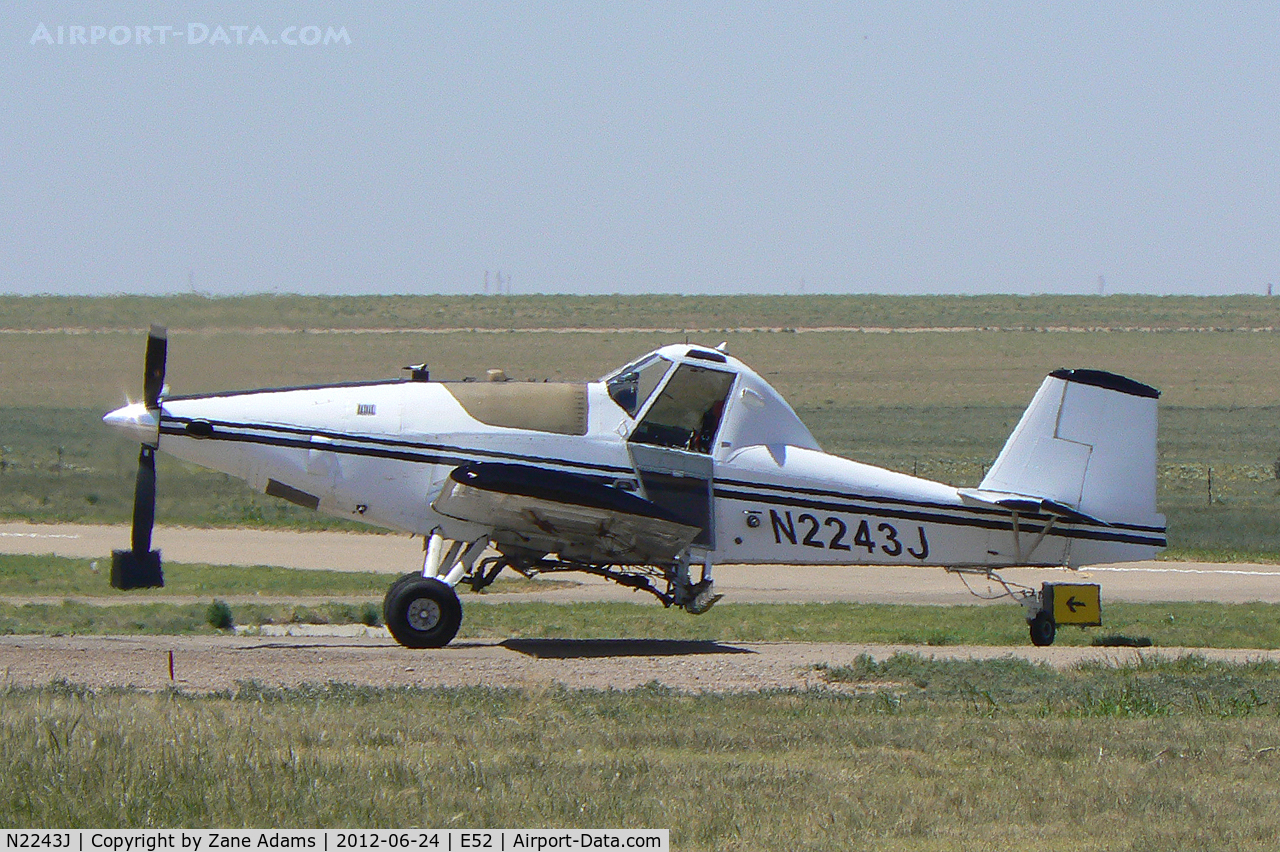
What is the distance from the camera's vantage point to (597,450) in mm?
14234

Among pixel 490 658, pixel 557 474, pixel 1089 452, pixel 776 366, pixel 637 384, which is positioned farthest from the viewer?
pixel 776 366

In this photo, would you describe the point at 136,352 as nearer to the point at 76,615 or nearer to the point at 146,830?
the point at 76,615

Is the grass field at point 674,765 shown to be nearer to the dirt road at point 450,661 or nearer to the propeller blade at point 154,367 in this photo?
the dirt road at point 450,661

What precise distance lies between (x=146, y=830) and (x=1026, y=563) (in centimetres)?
1134

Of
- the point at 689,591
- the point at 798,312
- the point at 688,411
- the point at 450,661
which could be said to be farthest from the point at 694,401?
the point at 798,312

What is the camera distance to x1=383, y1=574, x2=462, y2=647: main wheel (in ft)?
45.3

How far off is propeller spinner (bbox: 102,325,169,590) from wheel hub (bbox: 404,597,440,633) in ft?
8.87

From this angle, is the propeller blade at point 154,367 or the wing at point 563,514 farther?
the propeller blade at point 154,367

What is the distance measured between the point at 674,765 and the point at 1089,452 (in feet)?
30.3

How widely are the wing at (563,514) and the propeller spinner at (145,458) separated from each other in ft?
9.74

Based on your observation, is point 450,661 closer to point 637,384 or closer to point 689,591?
point 689,591

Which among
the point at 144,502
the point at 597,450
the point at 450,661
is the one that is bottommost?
the point at 450,661

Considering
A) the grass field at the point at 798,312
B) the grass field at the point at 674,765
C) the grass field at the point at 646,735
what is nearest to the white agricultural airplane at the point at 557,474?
the grass field at the point at 646,735

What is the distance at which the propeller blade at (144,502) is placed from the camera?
1427 centimetres
